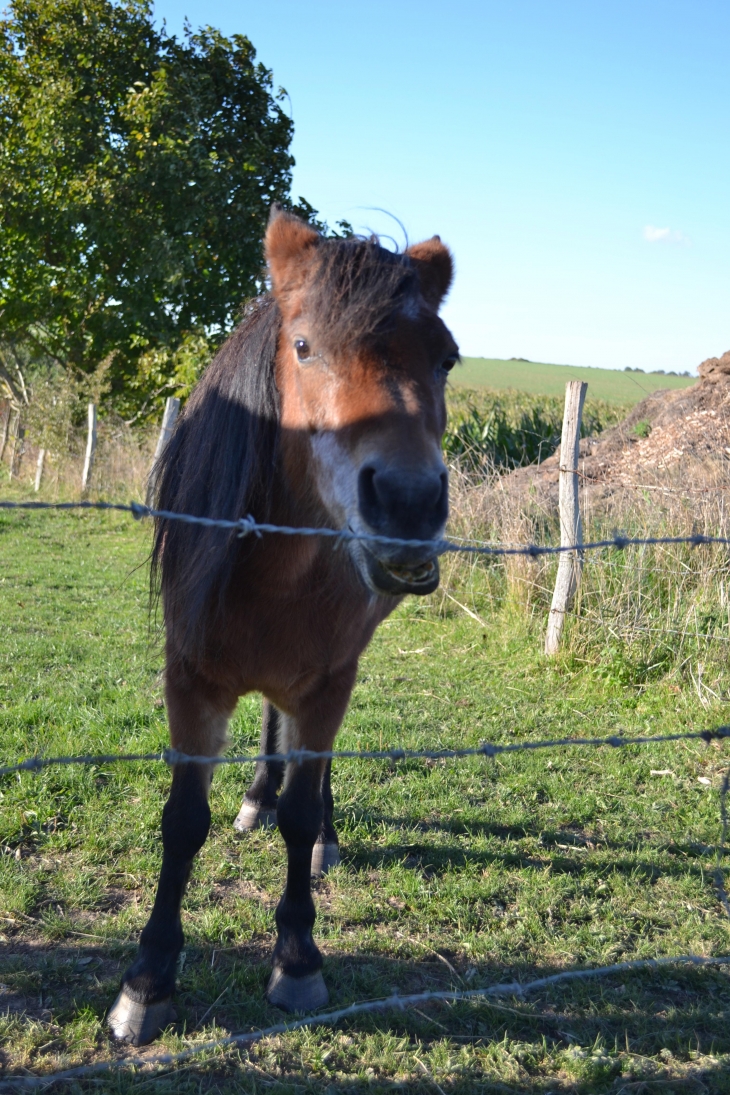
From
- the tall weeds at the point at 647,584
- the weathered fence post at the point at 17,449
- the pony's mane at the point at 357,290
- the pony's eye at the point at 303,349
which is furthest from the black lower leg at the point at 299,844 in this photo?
the weathered fence post at the point at 17,449

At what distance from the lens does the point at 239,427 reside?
2525 mm

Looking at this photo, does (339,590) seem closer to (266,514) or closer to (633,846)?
(266,514)

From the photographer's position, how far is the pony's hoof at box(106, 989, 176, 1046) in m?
2.39

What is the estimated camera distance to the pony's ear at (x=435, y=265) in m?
2.50

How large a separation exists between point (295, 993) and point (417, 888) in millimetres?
875

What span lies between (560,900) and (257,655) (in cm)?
188

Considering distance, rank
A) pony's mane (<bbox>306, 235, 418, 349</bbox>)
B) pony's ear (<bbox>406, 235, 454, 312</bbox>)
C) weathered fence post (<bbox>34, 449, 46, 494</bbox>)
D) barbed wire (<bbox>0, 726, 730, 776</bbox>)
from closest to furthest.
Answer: barbed wire (<bbox>0, 726, 730, 776</bbox>) → pony's mane (<bbox>306, 235, 418, 349</bbox>) → pony's ear (<bbox>406, 235, 454, 312</bbox>) → weathered fence post (<bbox>34, 449, 46, 494</bbox>)

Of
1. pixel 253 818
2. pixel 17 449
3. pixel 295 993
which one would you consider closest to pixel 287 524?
pixel 295 993

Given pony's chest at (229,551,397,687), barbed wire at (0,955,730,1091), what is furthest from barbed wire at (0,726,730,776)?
barbed wire at (0,955,730,1091)

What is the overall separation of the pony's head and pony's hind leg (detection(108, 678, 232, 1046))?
33.2 inches

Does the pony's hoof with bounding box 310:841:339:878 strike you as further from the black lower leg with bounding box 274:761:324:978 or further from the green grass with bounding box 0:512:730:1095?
the black lower leg with bounding box 274:761:324:978

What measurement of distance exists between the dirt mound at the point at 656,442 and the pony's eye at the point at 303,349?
224 inches

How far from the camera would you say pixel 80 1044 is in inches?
92.0

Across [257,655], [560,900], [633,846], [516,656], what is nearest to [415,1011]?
[560,900]
